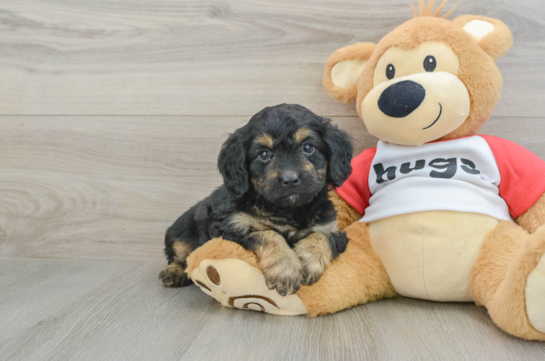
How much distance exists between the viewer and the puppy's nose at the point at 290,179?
1532 millimetres

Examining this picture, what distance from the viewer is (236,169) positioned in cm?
171

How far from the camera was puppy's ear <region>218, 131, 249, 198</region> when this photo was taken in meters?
1.71

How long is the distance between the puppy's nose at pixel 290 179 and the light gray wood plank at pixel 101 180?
1027 mm

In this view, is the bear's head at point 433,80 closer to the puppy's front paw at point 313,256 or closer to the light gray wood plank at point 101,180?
the puppy's front paw at point 313,256

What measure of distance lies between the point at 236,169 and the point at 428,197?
839 mm

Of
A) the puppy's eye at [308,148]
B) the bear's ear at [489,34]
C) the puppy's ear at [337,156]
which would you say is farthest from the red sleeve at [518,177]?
the puppy's eye at [308,148]

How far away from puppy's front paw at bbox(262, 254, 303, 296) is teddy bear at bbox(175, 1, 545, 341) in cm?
7

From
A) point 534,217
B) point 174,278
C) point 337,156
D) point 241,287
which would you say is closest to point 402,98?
point 337,156

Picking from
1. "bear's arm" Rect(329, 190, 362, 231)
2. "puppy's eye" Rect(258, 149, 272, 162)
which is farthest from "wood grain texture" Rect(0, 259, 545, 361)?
"puppy's eye" Rect(258, 149, 272, 162)

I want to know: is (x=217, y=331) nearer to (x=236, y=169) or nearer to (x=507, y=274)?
(x=236, y=169)

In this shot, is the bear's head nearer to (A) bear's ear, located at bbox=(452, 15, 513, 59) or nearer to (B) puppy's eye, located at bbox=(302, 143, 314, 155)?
(A) bear's ear, located at bbox=(452, 15, 513, 59)

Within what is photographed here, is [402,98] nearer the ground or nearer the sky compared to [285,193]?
nearer the sky

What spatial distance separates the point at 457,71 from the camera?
5.81 feet

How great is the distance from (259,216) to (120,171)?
1279 millimetres
